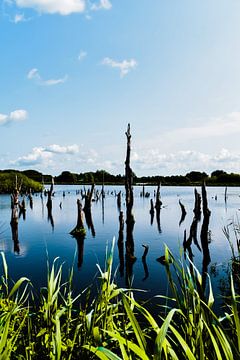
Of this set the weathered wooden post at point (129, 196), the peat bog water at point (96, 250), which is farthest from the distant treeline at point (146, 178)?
the weathered wooden post at point (129, 196)

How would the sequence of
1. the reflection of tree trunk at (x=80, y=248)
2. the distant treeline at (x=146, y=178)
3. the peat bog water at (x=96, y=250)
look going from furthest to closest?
the distant treeline at (x=146, y=178) < the reflection of tree trunk at (x=80, y=248) < the peat bog water at (x=96, y=250)

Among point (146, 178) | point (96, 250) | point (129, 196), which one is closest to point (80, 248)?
point (96, 250)

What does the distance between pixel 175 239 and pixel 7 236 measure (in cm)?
1307

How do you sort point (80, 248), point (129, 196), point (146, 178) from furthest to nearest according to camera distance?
point (146, 178) < point (80, 248) < point (129, 196)

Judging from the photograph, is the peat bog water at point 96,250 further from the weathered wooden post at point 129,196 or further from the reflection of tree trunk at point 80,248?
the weathered wooden post at point 129,196

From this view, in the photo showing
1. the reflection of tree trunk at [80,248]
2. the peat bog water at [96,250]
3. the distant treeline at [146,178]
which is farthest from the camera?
the distant treeline at [146,178]

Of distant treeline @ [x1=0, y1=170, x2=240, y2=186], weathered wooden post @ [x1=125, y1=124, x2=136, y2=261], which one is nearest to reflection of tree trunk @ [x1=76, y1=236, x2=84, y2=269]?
weathered wooden post @ [x1=125, y1=124, x2=136, y2=261]

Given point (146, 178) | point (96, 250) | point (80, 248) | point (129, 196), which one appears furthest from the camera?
point (146, 178)

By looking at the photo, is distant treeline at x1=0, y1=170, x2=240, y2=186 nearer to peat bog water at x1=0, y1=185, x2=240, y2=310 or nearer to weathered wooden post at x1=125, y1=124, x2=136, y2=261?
peat bog water at x1=0, y1=185, x2=240, y2=310

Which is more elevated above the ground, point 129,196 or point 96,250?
point 129,196

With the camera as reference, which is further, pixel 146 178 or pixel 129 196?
pixel 146 178

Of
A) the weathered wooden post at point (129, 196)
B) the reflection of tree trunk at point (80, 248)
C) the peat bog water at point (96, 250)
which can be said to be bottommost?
the reflection of tree trunk at point (80, 248)

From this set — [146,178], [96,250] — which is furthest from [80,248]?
[146,178]

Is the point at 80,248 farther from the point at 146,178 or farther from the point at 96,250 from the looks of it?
the point at 146,178
